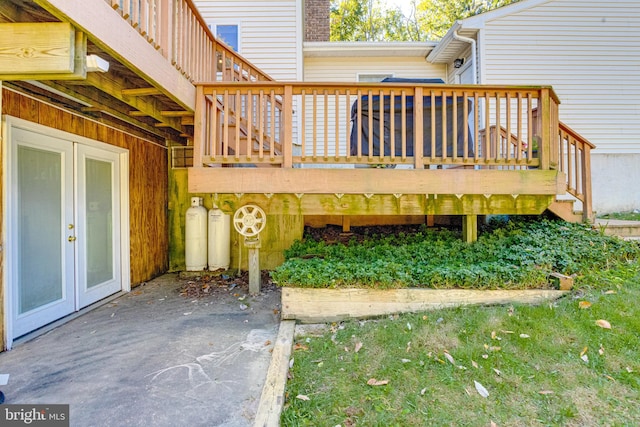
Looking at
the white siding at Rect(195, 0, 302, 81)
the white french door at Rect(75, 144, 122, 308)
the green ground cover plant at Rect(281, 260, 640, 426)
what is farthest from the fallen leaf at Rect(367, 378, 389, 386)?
the white siding at Rect(195, 0, 302, 81)

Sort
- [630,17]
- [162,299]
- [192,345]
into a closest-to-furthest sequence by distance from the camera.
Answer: [192,345]
[162,299]
[630,17]

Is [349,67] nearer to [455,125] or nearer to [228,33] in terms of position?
[228,33]

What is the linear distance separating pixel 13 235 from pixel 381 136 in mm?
3634

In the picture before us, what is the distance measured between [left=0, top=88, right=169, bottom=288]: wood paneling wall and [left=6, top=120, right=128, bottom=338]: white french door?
18cm

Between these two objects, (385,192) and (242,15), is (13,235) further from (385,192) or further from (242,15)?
(242,15)

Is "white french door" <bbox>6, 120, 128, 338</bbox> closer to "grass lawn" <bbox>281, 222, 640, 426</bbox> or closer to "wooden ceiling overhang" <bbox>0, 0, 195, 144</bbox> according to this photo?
"wooden ceiling overhang" <bbox>0, 0, 195, 144</bbox>

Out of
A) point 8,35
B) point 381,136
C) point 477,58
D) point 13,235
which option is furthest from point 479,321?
point 477,58

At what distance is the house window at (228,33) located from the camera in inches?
260

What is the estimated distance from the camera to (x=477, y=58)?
255 inches

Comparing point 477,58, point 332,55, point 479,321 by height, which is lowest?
→ point 479,321

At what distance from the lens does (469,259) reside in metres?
3.69

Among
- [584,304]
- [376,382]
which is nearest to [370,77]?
[584,304]

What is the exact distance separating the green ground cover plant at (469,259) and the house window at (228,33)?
4873 mm

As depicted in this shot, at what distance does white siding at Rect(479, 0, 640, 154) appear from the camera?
6.41 meters
